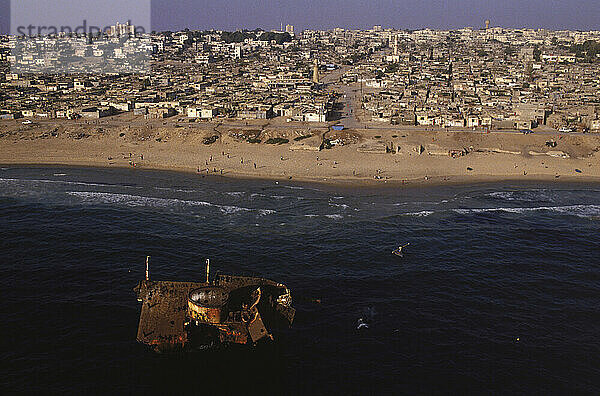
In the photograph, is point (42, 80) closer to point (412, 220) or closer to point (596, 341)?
point (412, 220)

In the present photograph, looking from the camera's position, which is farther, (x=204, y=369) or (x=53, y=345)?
(x=53, y=345)

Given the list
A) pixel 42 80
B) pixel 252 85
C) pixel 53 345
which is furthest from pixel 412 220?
pixel 42 80

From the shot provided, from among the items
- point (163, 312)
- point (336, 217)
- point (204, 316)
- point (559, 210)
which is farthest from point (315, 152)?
point (204, 316)

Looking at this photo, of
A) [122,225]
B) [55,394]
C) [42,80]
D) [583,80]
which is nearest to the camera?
[55,394]

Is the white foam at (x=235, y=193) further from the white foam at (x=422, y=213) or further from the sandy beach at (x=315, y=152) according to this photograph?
the white foam at (x=422, y=213)

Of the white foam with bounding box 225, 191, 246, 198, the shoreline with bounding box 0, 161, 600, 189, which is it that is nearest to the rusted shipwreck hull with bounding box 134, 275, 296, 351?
the white foam with bounding box 225, 191, 246, 198

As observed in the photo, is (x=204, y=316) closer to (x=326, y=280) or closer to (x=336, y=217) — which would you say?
(x=326, y=280)

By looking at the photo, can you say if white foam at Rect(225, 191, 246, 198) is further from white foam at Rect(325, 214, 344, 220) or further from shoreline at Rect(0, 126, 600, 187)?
white foam at Rect(325, 214, 344, 220)
